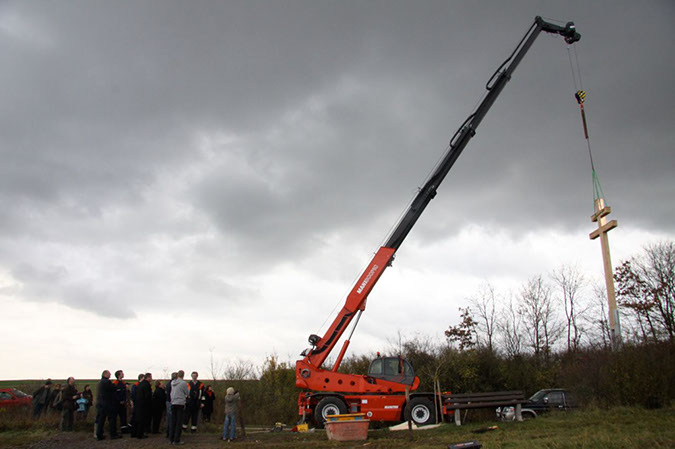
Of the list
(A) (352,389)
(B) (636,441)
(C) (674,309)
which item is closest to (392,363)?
(A) (352,389)

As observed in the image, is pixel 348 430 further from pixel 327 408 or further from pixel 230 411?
pixel 327 408

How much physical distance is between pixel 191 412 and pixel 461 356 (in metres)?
12.0

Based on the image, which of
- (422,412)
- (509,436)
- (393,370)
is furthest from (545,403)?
(509,436)

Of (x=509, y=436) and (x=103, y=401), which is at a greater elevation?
(x=103, y=401)

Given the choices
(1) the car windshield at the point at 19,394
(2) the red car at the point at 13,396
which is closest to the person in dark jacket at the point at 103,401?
(2) the red car at the point at 13,396

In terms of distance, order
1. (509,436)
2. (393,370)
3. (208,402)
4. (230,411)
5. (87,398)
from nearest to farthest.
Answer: (509,436), (230,411), (87,398), (393,370), (208,402)

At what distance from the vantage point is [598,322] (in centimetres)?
3250

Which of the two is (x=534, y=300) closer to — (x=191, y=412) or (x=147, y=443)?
(x=191, y=412)

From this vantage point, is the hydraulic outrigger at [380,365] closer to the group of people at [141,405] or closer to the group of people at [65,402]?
the group of people at [141,405]

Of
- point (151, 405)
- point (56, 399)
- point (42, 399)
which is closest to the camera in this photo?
point (151, 405)

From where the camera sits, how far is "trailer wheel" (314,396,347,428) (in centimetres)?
1584

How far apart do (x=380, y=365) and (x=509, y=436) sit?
6521mm

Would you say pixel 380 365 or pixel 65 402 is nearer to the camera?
pixel 65 402

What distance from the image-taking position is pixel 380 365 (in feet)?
55.6
